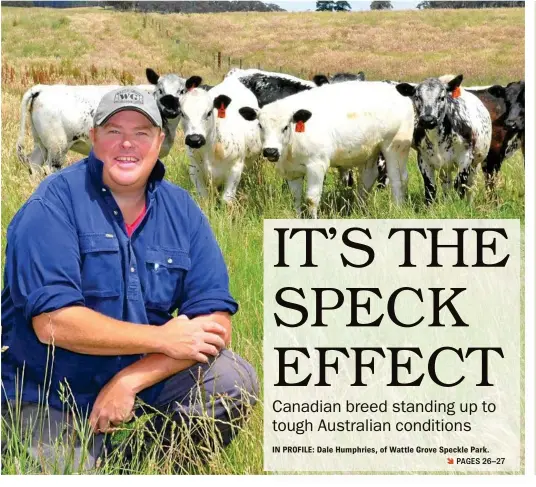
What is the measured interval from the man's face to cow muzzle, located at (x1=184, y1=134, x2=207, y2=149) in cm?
440

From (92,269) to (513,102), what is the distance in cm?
718

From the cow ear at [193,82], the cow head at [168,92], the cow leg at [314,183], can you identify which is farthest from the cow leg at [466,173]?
the cow head at [168,92]

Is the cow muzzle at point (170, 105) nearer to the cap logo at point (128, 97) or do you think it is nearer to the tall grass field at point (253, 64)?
the tall grass field at point (253, 64)

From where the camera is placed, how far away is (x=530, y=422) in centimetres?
353

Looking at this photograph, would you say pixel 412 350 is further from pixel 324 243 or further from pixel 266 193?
pixel 266 193

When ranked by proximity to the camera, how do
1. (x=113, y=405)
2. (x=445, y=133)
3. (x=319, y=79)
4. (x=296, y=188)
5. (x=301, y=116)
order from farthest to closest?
(x=319, y=79)
(x=445, y=133)
(x=296, y=188)
(x=301, y=116)
(x=113, y=405)

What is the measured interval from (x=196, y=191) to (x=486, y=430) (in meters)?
5.02

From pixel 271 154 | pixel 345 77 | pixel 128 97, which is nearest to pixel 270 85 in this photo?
pixel 345 77

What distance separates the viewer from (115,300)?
332 cm

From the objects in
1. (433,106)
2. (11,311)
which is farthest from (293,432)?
(433,106)

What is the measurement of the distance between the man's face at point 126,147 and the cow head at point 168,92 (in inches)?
191

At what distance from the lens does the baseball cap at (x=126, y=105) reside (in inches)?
131

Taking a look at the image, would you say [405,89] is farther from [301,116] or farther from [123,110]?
[123,110]

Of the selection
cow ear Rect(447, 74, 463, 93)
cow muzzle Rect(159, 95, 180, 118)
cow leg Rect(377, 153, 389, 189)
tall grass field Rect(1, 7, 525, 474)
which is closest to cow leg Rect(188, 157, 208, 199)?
tall grass field Rect(1, 7, 525, 474)
